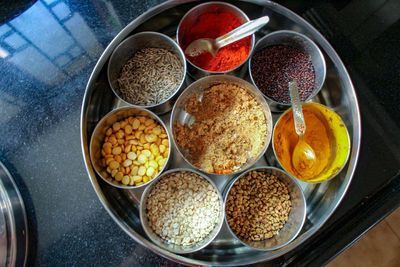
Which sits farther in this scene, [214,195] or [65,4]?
[65,4]

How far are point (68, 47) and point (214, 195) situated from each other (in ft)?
2.01

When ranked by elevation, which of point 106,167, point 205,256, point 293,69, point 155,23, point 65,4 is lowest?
point 205,256

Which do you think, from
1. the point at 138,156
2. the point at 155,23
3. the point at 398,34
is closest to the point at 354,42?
the point at 398,34

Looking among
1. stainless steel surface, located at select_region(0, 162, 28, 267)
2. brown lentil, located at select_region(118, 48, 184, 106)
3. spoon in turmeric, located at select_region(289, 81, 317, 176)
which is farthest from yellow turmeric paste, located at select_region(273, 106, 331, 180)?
stainless steel surface, located at select_region(0, 162, 28, 267)

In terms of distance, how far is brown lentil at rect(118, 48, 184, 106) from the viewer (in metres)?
1.04

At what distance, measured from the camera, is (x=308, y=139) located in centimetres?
105

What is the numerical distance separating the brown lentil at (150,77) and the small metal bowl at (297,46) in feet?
0.74

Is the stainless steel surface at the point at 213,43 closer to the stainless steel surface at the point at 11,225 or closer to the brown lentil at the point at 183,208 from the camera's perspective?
the brown lentil at the point at 183,208

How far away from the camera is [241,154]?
1025 mm

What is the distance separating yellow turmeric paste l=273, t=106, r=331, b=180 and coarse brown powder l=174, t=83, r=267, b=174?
2.0 inches

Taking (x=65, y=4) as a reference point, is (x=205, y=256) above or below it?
below

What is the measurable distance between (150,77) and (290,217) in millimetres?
555

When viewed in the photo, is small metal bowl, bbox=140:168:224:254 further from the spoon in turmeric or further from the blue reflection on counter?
the blue reflection on counter

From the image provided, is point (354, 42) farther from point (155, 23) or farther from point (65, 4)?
point (65, 4)
